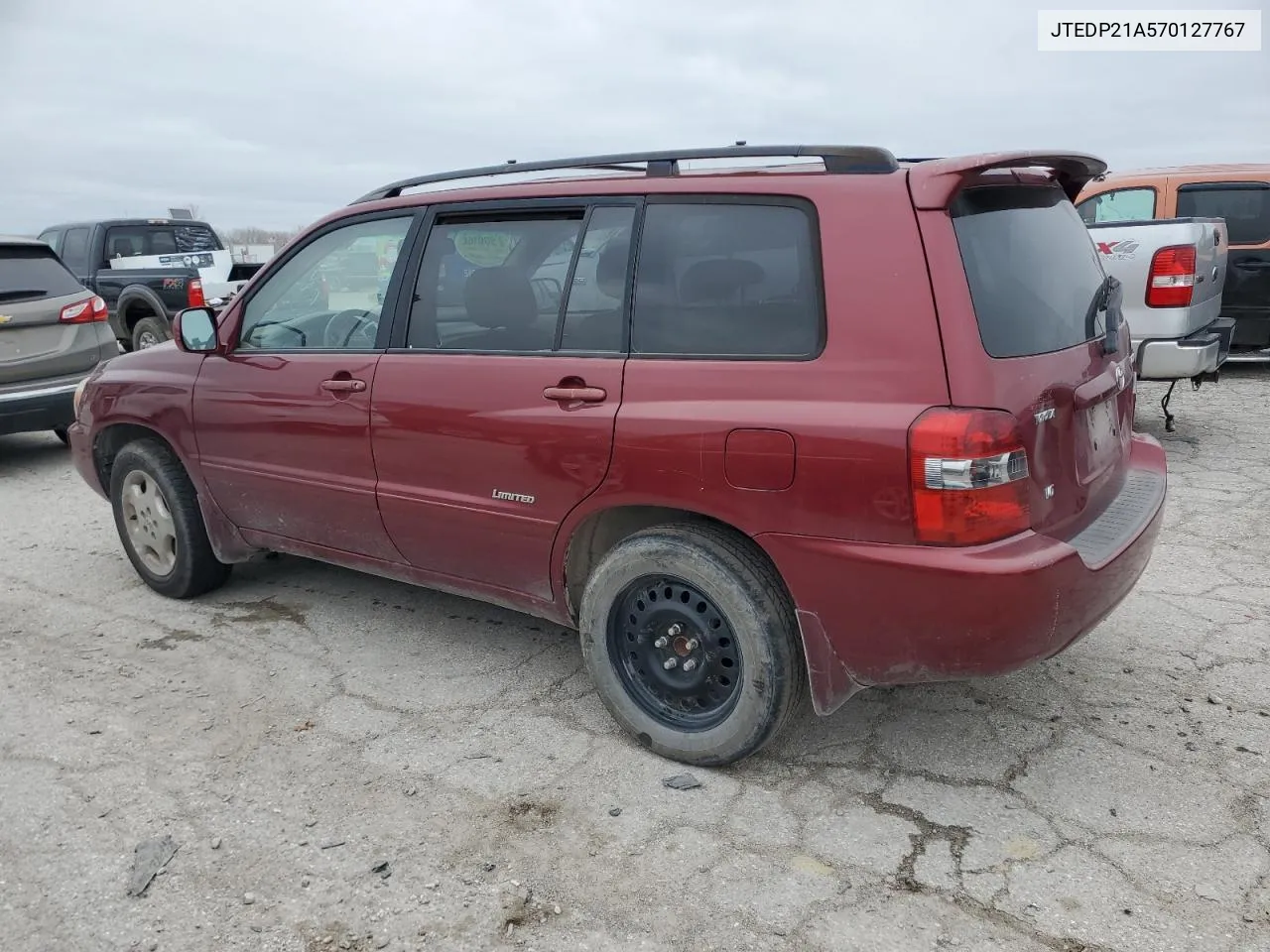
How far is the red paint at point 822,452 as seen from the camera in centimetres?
238

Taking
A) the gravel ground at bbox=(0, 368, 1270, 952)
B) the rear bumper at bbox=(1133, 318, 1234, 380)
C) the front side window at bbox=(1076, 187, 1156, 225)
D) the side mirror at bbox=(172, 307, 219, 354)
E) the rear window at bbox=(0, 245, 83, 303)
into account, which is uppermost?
the front side window at bbox=(1076, 187, 1156, 225)

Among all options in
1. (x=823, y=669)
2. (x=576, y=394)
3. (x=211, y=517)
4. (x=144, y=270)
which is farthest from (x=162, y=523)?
(x=144, y=270)

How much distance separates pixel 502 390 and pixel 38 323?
18.7 feet

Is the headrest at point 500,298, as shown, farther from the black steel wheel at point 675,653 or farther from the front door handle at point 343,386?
the black steel wheel at point 675,653

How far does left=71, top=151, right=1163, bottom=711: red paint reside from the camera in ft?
7.82

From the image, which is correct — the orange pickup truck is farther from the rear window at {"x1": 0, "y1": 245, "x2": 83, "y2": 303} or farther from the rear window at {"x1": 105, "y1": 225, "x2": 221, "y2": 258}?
the rear window at {"x1": 105, "y1": 225, "x2": 221, "y2": 258}

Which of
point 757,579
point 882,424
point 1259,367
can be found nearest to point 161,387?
point 757,579

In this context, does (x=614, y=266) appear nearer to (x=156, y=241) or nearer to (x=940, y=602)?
(x=940, y=602)

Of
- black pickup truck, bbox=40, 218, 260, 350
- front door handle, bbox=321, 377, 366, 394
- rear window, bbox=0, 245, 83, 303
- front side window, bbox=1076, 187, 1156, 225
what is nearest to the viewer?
front door handle, bbox=321, 377, 366, 394

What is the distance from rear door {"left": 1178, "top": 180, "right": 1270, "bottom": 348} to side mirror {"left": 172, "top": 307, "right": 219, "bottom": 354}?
823 centimetres

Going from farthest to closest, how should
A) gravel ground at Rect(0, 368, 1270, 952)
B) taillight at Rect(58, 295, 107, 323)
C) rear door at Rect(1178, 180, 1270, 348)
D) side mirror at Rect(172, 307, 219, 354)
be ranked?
rear door at Rect(1178, 180, 1270, 348), taillight at Rect(58, 295, 107, 323), side mirror at Rect(172, 307, 219, 354), gravel ground at Rect(0, 368, 1270, 952)

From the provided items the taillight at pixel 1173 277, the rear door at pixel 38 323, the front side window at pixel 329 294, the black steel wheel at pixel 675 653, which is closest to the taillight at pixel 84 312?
the rear door at pixel 38 323

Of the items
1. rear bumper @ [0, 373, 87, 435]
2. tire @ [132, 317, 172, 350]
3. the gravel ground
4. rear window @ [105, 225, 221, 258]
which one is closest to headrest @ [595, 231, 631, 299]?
the gravel ground

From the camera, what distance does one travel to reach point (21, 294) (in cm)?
709
